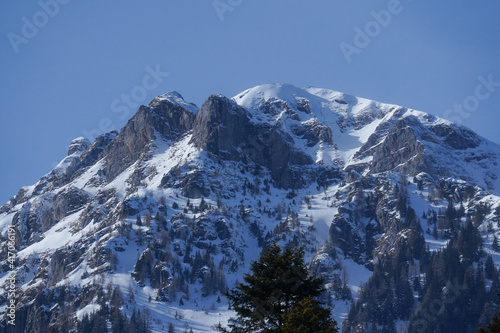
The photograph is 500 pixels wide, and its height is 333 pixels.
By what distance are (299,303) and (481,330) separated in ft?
36.1

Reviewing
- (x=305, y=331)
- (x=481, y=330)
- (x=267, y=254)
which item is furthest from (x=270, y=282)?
(x=481, y=330)

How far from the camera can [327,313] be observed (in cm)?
4609

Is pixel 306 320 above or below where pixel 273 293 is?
below

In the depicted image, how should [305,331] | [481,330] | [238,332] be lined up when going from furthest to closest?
1. [238,332]
2. [305,331]
3. [481,330]

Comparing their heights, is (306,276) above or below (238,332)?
above

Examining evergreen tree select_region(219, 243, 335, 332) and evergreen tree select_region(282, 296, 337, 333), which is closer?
evergreen tree select_region(282, 296, 337, 333)

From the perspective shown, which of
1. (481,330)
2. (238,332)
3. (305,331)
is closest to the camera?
(481,330)

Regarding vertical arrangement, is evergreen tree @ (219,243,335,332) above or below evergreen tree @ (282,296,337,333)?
above

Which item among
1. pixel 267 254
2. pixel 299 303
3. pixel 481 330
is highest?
pixel 267 254

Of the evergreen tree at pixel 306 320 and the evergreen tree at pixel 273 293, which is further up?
the evergreen tree at pixel 273 293

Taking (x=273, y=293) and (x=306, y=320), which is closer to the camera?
(x=306, y=320)

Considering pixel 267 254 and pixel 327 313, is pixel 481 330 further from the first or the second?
pixel 267 254

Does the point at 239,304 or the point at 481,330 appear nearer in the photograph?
the point at 481,330

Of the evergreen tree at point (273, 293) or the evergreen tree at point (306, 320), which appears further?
the evergreen tree at point (273, 293)
